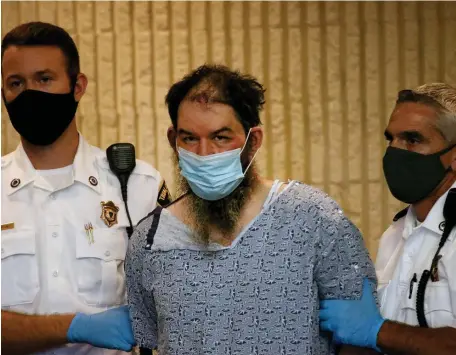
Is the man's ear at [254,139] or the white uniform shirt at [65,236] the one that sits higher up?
the man's ear at [254,139]

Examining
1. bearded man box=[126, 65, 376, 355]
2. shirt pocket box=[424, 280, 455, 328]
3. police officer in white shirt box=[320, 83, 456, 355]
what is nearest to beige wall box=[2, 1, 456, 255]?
police officer in white shirt box=[320, 83, 456, 355]

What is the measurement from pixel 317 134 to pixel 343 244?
6.42 ft

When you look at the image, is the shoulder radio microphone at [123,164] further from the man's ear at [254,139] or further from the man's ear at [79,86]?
the man's ear at [254,139]

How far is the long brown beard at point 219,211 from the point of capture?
2479 mm

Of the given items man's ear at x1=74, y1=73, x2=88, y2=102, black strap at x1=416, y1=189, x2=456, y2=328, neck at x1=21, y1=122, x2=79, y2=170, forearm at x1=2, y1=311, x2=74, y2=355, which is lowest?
forearm at x1=2, y1=311, x2=74, y2=355

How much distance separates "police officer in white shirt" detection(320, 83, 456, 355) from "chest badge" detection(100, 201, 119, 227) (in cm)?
88

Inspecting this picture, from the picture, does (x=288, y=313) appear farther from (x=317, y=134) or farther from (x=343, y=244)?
(x=317, y=134)

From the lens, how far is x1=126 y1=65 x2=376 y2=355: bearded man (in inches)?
93.3

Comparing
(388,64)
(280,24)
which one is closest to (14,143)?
(280,24)

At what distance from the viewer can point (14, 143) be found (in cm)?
438

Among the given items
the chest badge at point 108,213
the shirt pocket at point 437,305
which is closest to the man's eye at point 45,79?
the chest badge at point 108,213

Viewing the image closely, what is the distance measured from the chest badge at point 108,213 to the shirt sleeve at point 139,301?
0.41 metres

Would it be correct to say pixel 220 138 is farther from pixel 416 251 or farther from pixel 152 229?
pixel 416 251

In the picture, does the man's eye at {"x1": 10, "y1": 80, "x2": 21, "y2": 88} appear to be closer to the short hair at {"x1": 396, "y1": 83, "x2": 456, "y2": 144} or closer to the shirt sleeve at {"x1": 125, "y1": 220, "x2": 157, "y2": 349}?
the shirt sleeve at {"x1": 125, "y1": 220, "x2": 157, "y2": 349}
